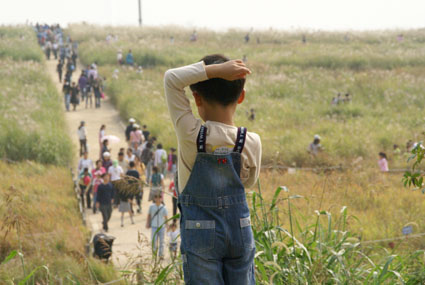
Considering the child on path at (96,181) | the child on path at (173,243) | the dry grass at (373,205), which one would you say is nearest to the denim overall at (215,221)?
the child on path at (173,243)

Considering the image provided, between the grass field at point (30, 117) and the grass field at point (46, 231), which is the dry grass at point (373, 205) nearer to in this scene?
the grass field at point (46, 231)

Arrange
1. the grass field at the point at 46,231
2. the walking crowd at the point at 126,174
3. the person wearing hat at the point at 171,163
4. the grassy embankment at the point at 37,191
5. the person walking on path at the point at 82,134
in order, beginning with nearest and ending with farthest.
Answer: the grassy embankment at the point at 37,191 < the grass field at the point at 46,231 < the walking crowd at the point at 126,174 < the person wearing hat at the point at 171,163 < the person walking on path at the point at 82,134

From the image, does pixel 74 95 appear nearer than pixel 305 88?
Yes

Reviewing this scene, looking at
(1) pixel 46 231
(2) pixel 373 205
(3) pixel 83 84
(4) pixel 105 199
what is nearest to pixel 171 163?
(4) pixel 105 199

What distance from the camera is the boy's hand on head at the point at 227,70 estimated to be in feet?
8.70

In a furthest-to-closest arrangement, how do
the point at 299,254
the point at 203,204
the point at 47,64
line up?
the point at 47,64 → the point at 299,254 → the point at 203,204

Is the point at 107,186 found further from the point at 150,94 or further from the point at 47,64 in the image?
the point at 47,64

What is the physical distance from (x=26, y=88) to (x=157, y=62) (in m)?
12.2

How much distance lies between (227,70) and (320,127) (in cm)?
1902

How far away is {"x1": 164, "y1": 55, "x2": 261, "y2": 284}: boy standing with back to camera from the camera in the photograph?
8.72ft

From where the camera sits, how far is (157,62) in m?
36.6

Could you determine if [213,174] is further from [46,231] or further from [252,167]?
[46,231]

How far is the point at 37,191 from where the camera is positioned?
46.0 feet

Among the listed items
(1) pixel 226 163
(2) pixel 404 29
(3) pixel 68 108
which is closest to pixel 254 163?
(1) pixel 226 163
